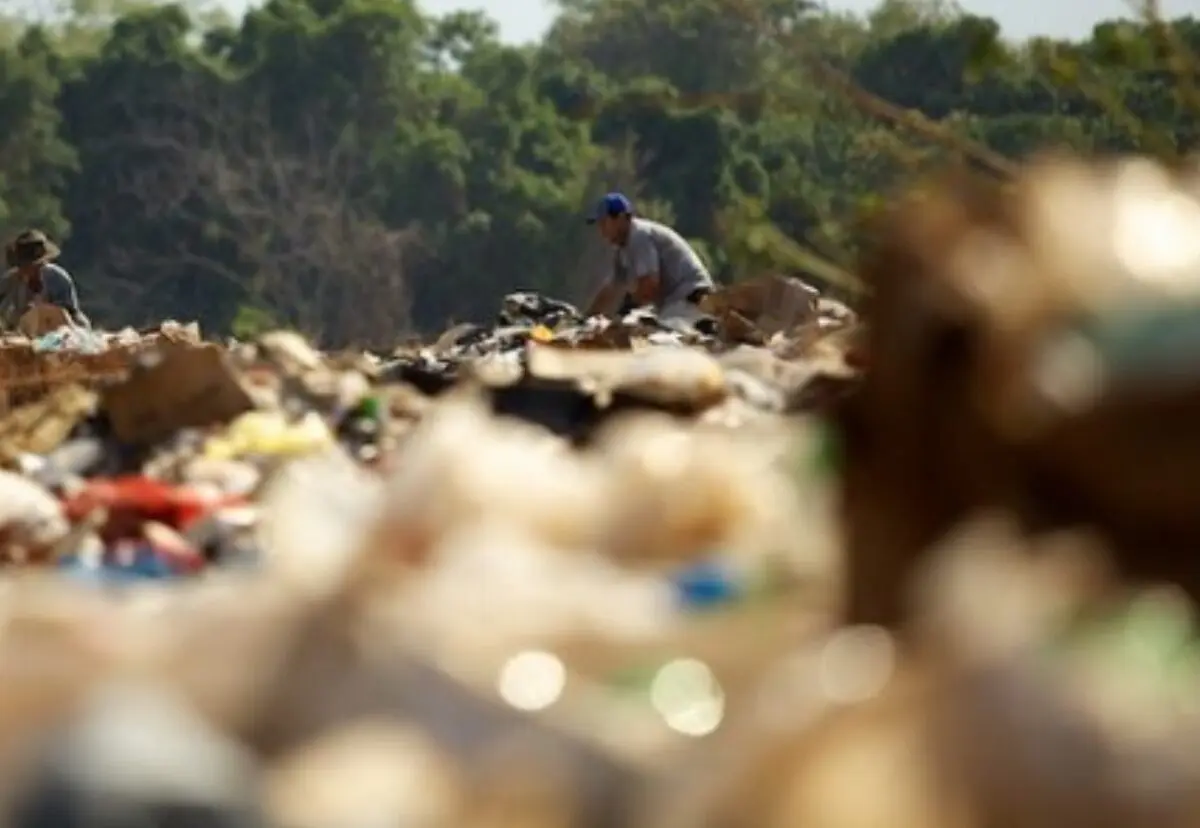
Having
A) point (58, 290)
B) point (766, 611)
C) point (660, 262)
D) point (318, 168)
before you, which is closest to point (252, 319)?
point (318, 168)

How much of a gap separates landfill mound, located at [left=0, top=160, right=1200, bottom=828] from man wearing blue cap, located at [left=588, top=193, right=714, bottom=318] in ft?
20.5

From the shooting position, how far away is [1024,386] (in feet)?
3.72

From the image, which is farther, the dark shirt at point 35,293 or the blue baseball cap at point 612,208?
the dark shirt at point 35,293

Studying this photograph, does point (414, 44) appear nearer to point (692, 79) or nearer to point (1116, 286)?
point (692, 79)

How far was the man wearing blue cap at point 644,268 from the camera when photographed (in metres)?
8.01

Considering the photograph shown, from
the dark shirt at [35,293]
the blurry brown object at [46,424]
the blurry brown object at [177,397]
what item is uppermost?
the blurry brown object at [177,397]

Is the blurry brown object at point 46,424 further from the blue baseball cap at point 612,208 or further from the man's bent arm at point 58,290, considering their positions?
the man's bent arm at point 58,290

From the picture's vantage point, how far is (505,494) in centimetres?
137

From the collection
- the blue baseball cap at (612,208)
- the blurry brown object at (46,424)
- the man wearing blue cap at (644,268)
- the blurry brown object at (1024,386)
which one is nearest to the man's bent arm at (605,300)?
the man wearing blue cap at (644,268)

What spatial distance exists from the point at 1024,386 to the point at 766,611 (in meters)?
0.16

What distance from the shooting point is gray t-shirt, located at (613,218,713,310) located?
805cm

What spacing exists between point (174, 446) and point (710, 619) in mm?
→ 1929

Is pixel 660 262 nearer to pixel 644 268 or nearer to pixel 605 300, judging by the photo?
pixel 644 268

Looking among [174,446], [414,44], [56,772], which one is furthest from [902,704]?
[414,44]
